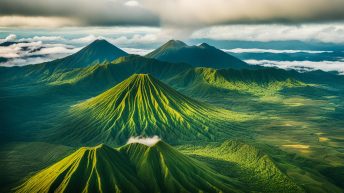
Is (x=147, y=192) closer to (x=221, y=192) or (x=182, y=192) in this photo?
(x=182, y=192)

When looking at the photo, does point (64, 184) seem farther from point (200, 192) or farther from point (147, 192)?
point (200, 192)

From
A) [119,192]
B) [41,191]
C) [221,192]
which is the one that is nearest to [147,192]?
[119,192]

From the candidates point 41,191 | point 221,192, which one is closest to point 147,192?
point 221,192

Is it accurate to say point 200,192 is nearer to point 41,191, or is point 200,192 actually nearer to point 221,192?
point 221,192

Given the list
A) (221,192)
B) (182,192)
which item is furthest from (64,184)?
(221,192)

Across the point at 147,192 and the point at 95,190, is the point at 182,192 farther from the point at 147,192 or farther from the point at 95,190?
the point at 95,190

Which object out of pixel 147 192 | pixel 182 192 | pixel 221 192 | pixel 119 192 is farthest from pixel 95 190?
pixel 221 192
